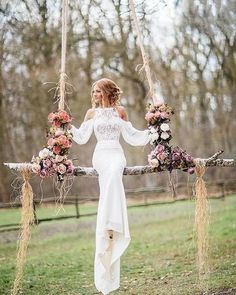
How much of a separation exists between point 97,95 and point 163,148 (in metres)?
0.80

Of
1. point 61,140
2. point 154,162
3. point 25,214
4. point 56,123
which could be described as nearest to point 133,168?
point 154,162

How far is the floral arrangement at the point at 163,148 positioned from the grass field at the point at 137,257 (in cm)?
99

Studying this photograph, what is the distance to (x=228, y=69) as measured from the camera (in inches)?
680

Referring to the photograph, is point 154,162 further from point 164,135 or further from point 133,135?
point 133,135

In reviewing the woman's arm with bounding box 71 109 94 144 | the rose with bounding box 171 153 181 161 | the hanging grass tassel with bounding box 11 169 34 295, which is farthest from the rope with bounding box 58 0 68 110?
the rose with bounding box 171 153 181 161

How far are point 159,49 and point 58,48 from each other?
3.57m

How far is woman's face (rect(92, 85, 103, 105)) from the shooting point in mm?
5341

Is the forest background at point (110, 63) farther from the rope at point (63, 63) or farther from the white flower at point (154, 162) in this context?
the white flower at point (154, 162)

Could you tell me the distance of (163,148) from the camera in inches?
209

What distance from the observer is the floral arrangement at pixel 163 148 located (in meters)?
5.26

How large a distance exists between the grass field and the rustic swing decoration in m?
0.65

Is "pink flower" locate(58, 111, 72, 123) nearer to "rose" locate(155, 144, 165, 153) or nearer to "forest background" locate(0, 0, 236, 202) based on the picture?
"rose" locate(155, 144, 165, 153)

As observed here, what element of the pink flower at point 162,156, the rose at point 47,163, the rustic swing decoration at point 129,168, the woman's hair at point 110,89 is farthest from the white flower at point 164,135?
the rose at point 47,163

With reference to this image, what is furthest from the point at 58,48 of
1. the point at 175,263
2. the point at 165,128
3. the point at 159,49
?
the point at 165,128
